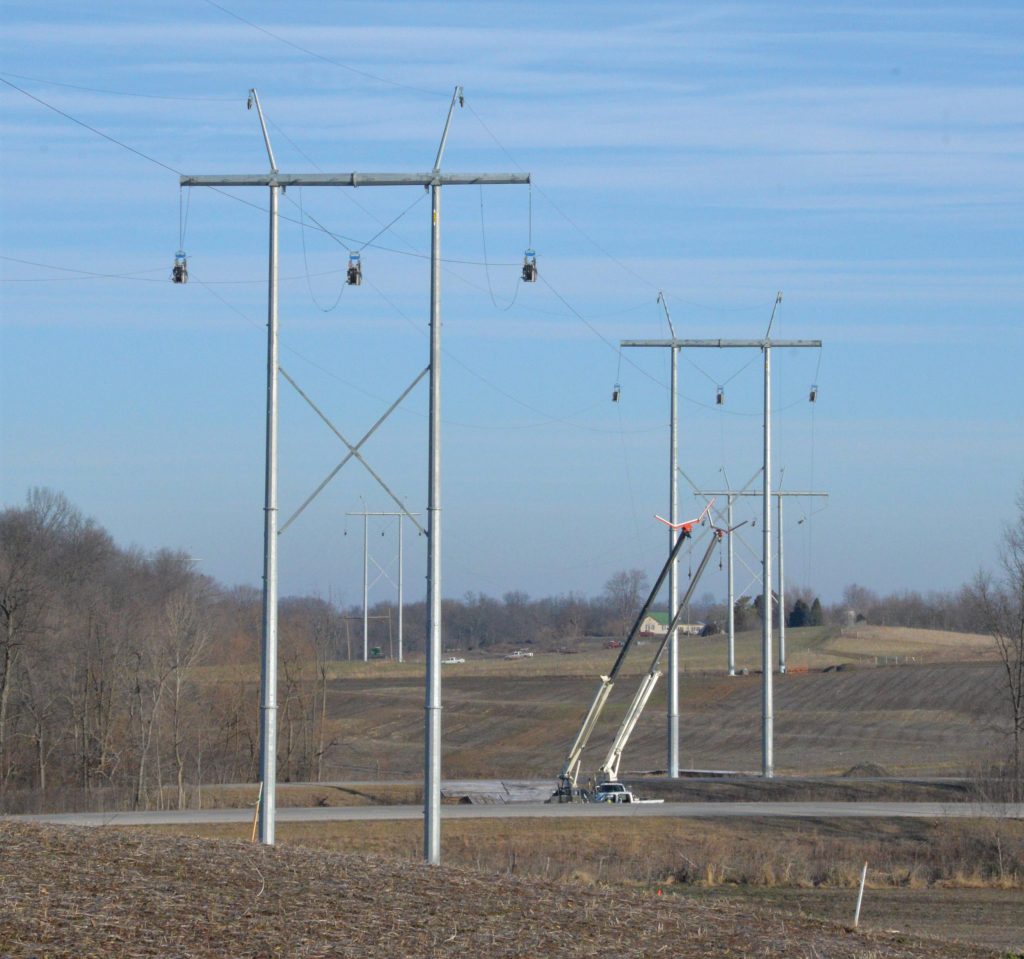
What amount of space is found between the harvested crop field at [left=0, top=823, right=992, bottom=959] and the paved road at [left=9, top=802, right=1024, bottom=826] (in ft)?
67.3

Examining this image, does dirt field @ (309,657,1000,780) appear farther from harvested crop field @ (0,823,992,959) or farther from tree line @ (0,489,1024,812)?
harvested crop field @ (0,823,992,959)

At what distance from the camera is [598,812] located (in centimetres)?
3819

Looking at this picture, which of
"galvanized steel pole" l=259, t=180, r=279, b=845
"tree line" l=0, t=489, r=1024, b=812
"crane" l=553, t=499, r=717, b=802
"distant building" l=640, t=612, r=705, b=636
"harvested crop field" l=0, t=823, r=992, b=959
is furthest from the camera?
"distant building" l=640, t=612, r=705, b=636

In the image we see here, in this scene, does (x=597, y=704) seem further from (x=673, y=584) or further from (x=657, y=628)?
(x=657, y=628)

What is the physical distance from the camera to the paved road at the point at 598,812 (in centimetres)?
3625

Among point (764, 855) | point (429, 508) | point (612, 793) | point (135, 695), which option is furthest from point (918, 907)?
point (135, 695)

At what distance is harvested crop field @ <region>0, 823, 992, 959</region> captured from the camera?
11055 millimetres

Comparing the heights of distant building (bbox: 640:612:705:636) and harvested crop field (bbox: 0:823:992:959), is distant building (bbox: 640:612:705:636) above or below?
above

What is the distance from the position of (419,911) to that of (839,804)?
31776 millimetres

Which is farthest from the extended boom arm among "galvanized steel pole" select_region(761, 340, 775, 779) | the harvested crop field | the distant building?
the distant building

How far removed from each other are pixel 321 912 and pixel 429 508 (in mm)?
9494

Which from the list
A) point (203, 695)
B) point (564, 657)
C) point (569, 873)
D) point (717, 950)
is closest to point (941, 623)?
point (564, 657)

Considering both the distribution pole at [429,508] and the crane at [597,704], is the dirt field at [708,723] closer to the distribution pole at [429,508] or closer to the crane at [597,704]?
the crane at [597,704]

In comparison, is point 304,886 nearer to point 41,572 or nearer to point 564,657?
point 41,572
